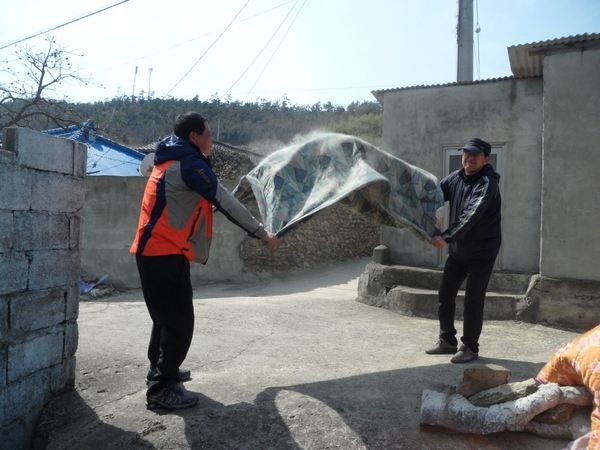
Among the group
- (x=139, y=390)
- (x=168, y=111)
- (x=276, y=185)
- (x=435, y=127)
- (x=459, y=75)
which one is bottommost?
(x=139, y=390)

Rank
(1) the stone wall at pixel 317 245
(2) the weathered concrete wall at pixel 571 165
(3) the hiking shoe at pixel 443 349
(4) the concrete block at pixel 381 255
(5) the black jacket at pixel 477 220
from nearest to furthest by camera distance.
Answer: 1. (5) the black jacket at pixel 477 220
2. (3) the hiking shoe at pixel 443 349
3. (2) the weathered concrete wall at pixel 571 165
4. (4) the concrete block at pixel 381 255
5. (1) the stone wall at pixel 317 245

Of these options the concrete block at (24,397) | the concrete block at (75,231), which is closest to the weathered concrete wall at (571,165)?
the concrete block at (75,231)

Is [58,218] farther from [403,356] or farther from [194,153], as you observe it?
[403,356]

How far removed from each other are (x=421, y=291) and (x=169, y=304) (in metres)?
4.43

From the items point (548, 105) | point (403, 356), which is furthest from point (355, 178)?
point (548, 105)

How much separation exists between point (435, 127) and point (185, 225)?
5569mm

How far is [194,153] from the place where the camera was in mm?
3125

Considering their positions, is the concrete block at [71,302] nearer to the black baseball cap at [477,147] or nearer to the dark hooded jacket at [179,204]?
the dark hooded jacket at [179,204]

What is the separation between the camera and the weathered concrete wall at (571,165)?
19.6ft

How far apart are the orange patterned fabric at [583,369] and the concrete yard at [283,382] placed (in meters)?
0.33

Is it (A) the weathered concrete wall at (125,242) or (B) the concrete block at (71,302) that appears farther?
(A) the weathered concrete wall at (125,242)

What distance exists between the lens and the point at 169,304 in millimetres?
3057

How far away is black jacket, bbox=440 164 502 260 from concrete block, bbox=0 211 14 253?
10.4 ft

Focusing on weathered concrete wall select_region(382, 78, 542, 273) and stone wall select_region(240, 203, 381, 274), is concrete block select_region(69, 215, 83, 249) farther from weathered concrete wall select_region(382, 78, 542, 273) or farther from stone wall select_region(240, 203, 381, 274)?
stone wall select_region(240, 203, 381, 274)
